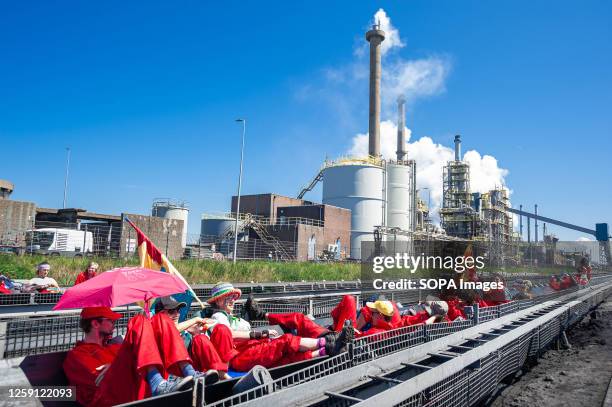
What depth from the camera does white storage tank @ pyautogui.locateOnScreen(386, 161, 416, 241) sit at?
49812mm

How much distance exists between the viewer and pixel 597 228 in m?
35.5

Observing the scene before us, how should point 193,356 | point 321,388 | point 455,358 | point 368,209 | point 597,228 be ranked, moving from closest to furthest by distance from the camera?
1. point 321,388
2. point 193,356
3. point 455,358
4. point 597,228
5. point 368,209

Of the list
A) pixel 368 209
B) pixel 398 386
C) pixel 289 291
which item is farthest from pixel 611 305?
pixel 368 209

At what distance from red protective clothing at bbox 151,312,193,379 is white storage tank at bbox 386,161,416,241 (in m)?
47.1

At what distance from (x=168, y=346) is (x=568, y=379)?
7238 millimetres

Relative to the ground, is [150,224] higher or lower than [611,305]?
higher

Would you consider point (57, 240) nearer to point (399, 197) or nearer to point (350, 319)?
point (350, 319)

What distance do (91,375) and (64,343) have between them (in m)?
3.45

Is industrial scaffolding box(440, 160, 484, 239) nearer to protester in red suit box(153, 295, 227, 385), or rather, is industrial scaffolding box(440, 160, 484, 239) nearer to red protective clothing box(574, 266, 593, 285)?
red protective clothing box(574, 266, 593, 285)

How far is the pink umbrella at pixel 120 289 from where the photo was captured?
374 centimetres

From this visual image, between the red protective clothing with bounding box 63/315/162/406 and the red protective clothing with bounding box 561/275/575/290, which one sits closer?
the red protective clothing with bounding box 63/315/162/406

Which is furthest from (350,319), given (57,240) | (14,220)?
(14,220)

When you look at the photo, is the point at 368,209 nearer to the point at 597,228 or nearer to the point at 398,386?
the point at 597,228

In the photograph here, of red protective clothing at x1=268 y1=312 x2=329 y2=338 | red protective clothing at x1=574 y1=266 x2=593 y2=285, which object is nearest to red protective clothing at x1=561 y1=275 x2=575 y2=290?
red protective clothing at x1=574 y1=266 x2=593 y2=285
